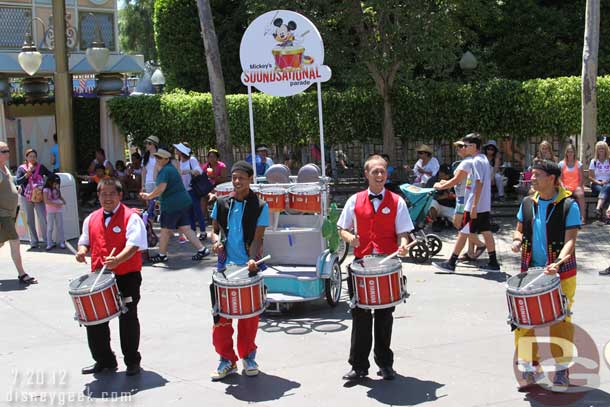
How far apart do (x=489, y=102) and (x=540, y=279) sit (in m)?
13.2

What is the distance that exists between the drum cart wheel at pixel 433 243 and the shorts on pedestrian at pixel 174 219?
366 centimetres

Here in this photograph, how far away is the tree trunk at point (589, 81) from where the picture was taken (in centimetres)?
1644

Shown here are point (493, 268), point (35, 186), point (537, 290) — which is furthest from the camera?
point (35, 186)

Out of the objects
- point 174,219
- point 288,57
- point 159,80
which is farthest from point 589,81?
point 159,80

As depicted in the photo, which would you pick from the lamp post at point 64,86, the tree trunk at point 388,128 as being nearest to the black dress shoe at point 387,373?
the lamp post at point 64,86

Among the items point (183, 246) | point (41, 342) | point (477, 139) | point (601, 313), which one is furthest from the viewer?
point (183, 246)

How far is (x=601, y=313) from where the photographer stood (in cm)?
938

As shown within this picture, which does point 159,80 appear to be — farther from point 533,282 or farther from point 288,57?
point 533,282

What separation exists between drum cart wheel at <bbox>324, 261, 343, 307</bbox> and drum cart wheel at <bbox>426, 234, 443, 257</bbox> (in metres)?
3.16

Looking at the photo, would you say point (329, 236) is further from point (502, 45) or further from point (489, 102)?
point (502, 45)

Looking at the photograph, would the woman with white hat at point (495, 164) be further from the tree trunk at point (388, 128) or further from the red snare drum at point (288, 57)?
the red snare drum at point (288, 57)

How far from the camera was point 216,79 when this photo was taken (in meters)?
18.7

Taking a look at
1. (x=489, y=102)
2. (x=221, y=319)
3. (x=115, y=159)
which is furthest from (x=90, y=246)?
(x=115, y=159)

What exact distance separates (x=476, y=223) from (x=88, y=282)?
6257mm
